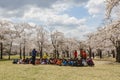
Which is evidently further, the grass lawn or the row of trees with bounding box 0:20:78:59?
the row of trees with bounding box 0:20:78:59

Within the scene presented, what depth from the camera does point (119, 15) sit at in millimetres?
A: 32906

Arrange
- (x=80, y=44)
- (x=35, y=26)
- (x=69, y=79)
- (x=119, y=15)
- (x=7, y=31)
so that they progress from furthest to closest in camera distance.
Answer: (x=80, y=44), (x=35, y=26), (x=7, y=31), (x=119, y=15), (x=69, y=79)

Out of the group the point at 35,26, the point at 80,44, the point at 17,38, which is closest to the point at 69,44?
the point at 80,44

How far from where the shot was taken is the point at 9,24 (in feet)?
256

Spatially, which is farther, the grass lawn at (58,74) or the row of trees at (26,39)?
the row of trees at (26,39)

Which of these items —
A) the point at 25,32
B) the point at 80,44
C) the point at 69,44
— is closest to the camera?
the point at 25,32

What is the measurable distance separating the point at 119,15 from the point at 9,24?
167 ft

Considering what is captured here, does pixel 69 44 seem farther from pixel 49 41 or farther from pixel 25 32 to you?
pixel 25 32

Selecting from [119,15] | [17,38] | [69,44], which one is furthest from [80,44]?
[119,15]

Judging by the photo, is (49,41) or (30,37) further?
(49,41)

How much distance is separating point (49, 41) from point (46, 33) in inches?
182

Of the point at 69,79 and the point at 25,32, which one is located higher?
the point at 25,32

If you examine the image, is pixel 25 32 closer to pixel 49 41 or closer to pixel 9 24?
pixel 9 24

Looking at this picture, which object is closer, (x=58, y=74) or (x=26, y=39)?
(x=58, y=74)
